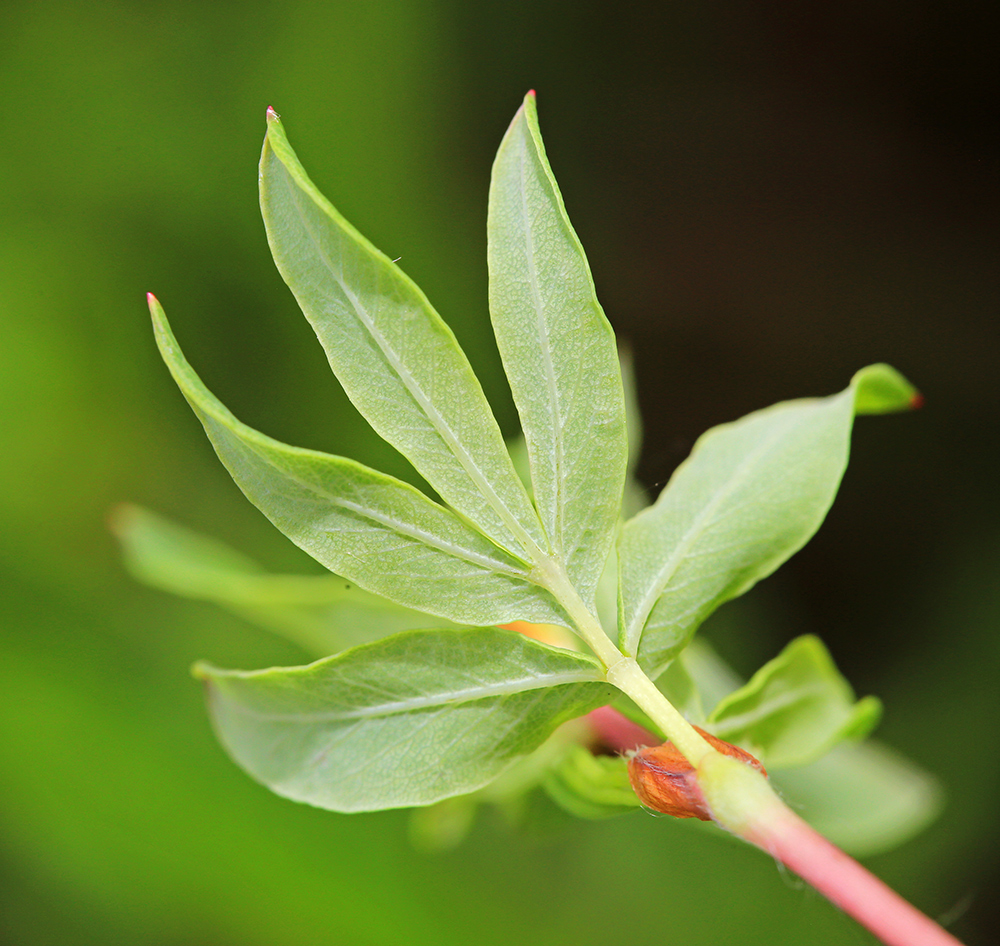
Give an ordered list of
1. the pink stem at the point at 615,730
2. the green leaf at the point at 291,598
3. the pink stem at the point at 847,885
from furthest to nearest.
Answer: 1. the green leaf at the point at 291,598
2. the pink stem at the point at 615,730
3. the pink stem at the point at 847,885

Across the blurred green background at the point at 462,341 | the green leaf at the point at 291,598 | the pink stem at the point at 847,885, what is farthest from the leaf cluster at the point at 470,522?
the blurred green background at the point at 462,341

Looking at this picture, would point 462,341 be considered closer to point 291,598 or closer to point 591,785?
point 291,598

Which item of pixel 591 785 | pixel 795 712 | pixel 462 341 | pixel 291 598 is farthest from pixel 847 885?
pixel 462 341

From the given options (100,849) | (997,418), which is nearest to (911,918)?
(100,849)

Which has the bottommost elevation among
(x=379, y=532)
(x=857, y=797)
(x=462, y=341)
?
(x=857, y=797)

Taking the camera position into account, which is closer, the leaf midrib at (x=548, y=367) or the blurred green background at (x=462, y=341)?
the leaf midrib at (x=548, y=367)

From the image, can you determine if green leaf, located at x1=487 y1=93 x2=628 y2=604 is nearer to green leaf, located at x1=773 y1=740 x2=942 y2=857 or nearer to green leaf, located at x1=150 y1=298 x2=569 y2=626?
green leaf, located at x1=150 y1=298 x2=569 y2=626

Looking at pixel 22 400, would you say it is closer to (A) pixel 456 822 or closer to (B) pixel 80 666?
(B) pixel 80 666

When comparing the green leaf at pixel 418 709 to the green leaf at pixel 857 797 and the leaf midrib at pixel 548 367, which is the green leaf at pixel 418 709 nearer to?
the leaf midrib at pixel 548 367
